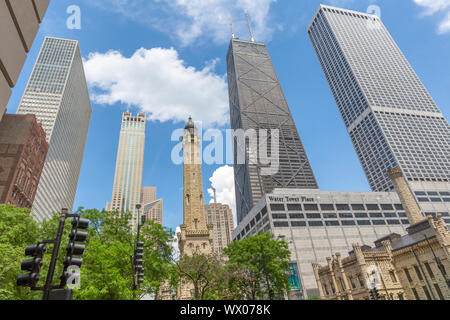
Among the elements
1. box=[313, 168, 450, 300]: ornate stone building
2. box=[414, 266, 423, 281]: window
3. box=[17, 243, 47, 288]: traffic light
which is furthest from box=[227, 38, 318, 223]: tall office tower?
box=[17, 243, 47, 288]: traffic light

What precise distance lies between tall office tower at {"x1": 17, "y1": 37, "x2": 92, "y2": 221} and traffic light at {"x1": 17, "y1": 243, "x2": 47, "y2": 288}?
11347cm

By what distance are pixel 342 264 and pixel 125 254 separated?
34206mm

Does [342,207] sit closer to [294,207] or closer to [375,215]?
[375,215]

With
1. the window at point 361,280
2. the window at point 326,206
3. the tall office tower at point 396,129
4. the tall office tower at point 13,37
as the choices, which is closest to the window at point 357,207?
the window at point 326,206

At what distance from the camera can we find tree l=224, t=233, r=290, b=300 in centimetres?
3622

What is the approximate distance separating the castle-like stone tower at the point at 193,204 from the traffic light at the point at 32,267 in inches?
1858

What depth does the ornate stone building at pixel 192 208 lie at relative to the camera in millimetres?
59000

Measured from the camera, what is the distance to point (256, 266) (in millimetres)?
37656

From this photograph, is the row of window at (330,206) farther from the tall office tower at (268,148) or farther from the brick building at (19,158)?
the brick building at (19,158)

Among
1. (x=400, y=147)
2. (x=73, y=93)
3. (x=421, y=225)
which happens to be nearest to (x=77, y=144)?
(x=73, y=93)

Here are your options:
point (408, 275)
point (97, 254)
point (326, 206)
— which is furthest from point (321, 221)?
point (97, 254)

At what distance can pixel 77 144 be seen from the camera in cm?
15438

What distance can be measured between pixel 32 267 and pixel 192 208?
59442 mm
